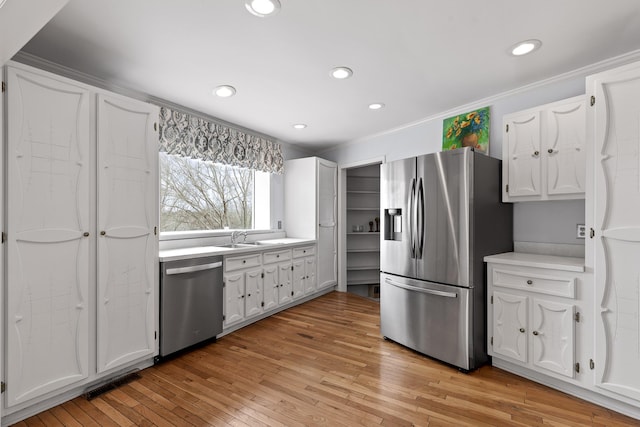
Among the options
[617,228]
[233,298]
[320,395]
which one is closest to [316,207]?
[233,298]

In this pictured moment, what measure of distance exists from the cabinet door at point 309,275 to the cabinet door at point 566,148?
3.08 metres

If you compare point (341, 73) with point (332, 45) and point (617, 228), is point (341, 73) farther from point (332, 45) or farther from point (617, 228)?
point (617, 228)

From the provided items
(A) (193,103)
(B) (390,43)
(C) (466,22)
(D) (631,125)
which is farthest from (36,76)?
(D) (631,125)

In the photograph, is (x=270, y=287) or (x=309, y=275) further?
(x=309, y=275)

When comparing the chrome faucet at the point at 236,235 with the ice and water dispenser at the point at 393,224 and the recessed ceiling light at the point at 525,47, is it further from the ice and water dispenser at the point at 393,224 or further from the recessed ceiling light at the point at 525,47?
the recessed ceiling light at the point at 525,47

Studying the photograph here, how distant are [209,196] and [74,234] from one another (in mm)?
1893

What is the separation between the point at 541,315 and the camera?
2322 millimetres

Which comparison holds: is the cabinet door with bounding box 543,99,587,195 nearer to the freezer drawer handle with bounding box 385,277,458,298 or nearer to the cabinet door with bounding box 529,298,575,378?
the cabinet door with bounding box 529,298,575,378

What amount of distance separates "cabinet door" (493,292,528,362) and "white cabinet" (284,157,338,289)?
2.70 m

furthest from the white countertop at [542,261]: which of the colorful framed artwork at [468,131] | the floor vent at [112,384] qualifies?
the floor vent at [112,384]

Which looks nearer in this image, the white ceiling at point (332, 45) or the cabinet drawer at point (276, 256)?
the white ceiling at point (332, 45)

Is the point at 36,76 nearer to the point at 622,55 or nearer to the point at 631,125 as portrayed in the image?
the point at 631,125

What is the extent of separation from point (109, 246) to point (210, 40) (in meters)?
1.70

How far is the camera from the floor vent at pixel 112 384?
2.17 meters
